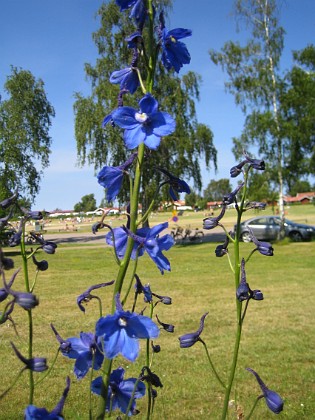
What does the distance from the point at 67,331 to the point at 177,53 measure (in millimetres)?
5550

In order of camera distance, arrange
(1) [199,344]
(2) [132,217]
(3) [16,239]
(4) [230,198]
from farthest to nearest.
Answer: (1) [199,344] < (4) [230,198] < (3) [16,239] < (2) [132,217]

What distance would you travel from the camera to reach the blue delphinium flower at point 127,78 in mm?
1345

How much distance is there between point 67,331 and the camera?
6371mm

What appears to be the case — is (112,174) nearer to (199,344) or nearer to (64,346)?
(64,346)

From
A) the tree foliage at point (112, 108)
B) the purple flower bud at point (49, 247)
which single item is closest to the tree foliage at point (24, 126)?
the tree foliage at point (112, 108)

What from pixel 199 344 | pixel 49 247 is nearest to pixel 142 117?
pixel 49 247

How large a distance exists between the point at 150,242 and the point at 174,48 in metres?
0.56

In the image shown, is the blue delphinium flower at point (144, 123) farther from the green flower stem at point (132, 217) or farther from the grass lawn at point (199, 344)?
the grass lawn at point (199, 344)

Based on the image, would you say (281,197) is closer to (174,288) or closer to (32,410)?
(174,288)

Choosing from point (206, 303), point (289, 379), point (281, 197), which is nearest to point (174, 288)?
point (206, 303)

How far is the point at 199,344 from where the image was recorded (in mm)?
5852

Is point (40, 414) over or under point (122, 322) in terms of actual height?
under

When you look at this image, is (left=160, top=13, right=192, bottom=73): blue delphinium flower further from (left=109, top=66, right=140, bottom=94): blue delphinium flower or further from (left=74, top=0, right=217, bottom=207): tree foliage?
(left=74, top=0, right=217, bottom=207): tree foliage

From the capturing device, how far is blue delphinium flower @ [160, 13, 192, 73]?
1.31 m
